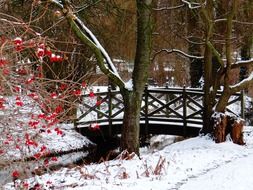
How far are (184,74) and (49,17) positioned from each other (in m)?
12.4

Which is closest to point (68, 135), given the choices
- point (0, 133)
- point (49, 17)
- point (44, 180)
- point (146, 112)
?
point (146, 112)

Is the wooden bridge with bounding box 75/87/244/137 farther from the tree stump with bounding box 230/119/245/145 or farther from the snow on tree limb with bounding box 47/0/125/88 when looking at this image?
the snow on tree limb with bounding box 47/0/125/88

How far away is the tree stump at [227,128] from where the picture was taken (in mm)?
12430

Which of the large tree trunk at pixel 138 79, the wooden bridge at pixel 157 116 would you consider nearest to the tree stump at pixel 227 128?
the large tree trunk at pixel 138 79

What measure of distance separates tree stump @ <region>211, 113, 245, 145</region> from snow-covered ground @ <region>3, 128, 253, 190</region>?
1126 mm

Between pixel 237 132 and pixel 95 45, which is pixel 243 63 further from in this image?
pixel 95 45

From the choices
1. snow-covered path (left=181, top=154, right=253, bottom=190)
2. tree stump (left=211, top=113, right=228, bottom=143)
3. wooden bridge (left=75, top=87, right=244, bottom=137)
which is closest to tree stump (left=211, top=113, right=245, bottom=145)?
tree stump (left=211, top=113, right=228, bottom=143)

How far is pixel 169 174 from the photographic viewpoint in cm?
877

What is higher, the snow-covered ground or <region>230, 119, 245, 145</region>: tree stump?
<region>230, 119, 245, 145</region>: tree stump

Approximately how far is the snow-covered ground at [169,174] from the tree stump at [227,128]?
113cm

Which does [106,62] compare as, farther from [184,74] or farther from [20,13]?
[184,74]

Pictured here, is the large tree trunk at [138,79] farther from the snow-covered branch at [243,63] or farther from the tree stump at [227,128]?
the snow-covered branch at [243,63]

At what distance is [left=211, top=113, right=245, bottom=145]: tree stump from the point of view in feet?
40.8

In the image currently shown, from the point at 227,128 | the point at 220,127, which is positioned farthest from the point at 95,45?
the point at 227,128
